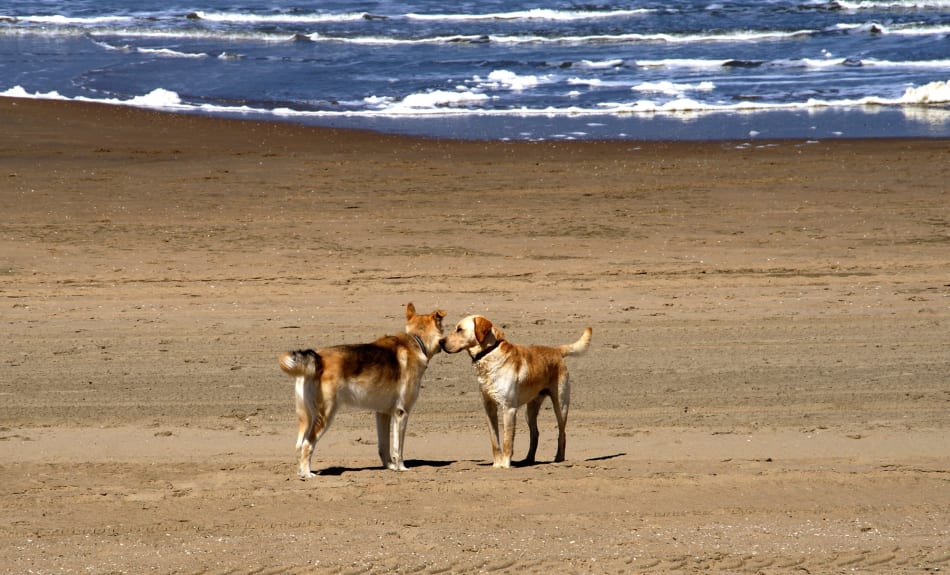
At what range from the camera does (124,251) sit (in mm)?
14102

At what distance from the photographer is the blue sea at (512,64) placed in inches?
954

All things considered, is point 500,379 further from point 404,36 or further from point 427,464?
point 404,36

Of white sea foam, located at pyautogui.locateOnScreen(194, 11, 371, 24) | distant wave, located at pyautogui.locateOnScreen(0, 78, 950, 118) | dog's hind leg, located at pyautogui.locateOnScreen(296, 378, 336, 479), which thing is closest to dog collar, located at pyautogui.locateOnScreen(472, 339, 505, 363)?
dog's hind leg, located at pyautogui.locateOnScreen(296, 378, 336, 479)

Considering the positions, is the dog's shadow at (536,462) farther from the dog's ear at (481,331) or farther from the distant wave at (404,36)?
the distant wave at (404,36)

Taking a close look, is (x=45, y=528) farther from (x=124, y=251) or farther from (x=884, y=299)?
(x=884, y=299)

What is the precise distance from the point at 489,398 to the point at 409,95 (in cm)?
1963

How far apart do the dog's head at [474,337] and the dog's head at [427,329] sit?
0.76 feet

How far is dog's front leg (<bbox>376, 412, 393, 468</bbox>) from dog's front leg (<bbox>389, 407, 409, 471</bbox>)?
0.05 meters

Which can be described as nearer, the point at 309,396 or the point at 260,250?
the point at 309,396

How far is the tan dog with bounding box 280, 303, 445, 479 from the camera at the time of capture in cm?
768

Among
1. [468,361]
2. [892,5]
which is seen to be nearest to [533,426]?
[468,361]

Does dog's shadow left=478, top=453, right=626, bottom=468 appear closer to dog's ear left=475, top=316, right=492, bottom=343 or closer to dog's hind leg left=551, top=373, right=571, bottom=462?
dog's hind leg left=551, top=373, right=571, bottom=462

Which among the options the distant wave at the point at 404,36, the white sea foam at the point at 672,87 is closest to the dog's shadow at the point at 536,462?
the white sea foam at the point at 672,87

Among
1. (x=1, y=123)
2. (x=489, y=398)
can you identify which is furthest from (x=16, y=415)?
(x=1, y=123)
